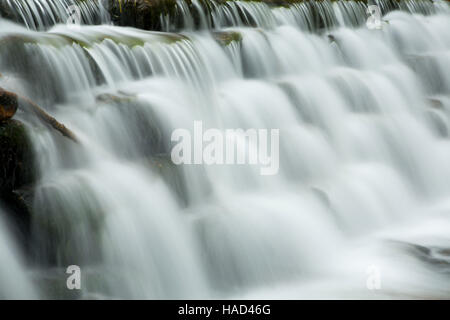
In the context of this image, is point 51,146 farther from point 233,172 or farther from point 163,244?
point 233,172

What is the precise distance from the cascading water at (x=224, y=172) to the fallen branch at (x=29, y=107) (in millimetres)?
172

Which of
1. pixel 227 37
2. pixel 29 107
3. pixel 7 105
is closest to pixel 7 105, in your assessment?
pixel 7 105

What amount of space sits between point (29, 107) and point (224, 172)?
256cm

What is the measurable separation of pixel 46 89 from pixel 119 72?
3.58 feet

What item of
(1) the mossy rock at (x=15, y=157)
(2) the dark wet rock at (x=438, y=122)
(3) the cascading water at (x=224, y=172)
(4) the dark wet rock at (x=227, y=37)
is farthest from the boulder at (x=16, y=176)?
(2) the dark wet rock at (x=438, y=122)

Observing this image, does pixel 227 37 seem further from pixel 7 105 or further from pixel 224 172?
pixel 7 105

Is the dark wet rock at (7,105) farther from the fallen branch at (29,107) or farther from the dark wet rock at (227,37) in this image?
the dark wet rock at (227,37)

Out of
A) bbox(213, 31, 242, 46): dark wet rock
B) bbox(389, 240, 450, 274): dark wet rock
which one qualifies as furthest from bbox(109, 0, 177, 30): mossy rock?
bbox(389, 240, 450, 274): dark wet rock

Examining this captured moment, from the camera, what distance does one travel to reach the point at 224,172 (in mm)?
7109

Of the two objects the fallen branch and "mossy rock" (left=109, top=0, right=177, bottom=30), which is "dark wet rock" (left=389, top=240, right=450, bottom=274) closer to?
the fallen branch

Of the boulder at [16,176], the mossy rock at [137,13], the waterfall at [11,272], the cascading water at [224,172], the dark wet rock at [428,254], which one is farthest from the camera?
the mossy rock at [137,13]

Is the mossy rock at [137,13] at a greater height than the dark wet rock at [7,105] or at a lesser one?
greater

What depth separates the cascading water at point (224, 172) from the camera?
5.43 meters

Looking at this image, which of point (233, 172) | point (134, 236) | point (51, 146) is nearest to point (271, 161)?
point (233, 172)
